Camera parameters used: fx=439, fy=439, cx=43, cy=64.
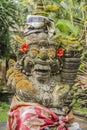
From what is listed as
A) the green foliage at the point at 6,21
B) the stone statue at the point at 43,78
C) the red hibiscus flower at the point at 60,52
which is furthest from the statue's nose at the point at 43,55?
the green foliage at the point at 6,21

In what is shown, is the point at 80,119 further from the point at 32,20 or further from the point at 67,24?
the point at 32,20

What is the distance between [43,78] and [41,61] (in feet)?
0.57

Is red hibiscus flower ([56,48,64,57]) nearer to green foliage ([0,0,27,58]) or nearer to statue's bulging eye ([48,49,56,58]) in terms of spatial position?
statue's bulging eye ([48,49,56,58])

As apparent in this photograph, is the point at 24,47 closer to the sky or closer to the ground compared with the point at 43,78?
closer to the sky

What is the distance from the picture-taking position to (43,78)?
4.41 meters

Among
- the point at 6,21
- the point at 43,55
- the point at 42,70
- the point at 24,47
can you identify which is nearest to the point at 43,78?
the point at 42,70

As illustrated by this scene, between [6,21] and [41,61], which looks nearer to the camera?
[41,61]

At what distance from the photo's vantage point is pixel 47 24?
454cm

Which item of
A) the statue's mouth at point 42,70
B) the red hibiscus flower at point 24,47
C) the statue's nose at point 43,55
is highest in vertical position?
the red hibiscus flower at point 24,47

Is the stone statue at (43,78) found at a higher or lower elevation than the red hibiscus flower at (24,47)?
lower

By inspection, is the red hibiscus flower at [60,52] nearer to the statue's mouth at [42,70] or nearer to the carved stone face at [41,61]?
the carved stone face at [41,61]

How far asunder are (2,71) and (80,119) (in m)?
7.36

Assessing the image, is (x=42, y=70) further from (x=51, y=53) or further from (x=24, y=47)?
(x=24, y=47)

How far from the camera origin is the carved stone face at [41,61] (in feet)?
14.4
